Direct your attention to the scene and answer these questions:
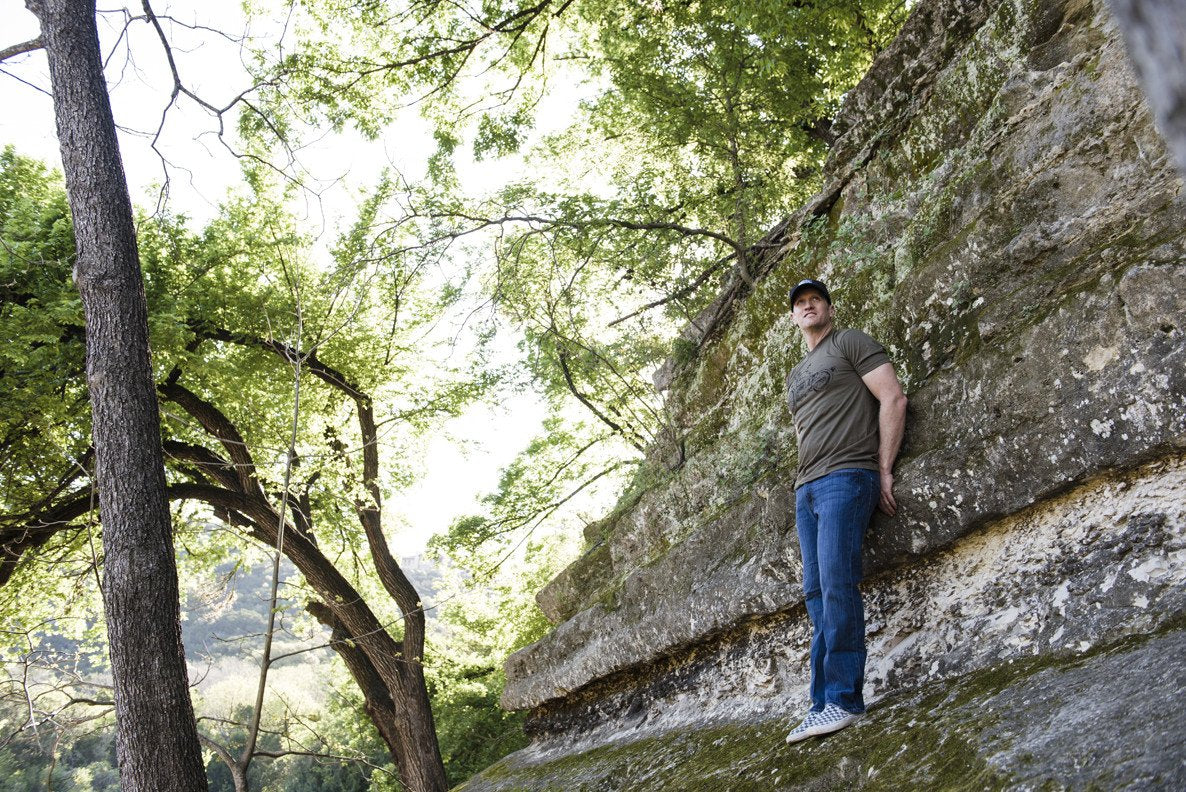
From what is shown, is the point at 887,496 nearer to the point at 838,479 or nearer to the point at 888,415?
the point at 838,479

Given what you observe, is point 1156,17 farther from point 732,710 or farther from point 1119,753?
point 732,710

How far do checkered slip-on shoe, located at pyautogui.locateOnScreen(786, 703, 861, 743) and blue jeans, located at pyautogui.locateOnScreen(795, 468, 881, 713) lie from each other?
0.10 ft

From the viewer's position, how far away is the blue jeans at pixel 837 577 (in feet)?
11.3

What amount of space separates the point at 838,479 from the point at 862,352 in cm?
62

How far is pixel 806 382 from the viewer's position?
400 cm

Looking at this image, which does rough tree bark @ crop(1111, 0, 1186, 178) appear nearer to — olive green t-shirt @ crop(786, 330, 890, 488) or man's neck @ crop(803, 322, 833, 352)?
olive green t-shirt @ crop(786, 330, 890, 488)

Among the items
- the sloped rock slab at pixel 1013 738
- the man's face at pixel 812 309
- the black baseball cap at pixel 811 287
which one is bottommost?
the sloped rock slab at pixel 1013 738

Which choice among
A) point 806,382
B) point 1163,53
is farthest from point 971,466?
point 1163,53

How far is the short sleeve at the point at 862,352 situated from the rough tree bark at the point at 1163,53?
2965 millimetres

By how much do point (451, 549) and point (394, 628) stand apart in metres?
2.37

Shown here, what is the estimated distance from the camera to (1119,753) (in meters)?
2.12

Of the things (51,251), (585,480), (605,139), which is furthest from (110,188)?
(585,480)

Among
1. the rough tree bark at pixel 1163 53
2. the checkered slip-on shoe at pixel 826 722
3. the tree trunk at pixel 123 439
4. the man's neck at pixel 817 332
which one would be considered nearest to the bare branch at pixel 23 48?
the tree trunk at pixel 123 439

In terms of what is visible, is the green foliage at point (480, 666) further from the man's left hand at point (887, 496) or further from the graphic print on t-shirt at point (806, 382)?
the man's left hand at point (887, 496)
